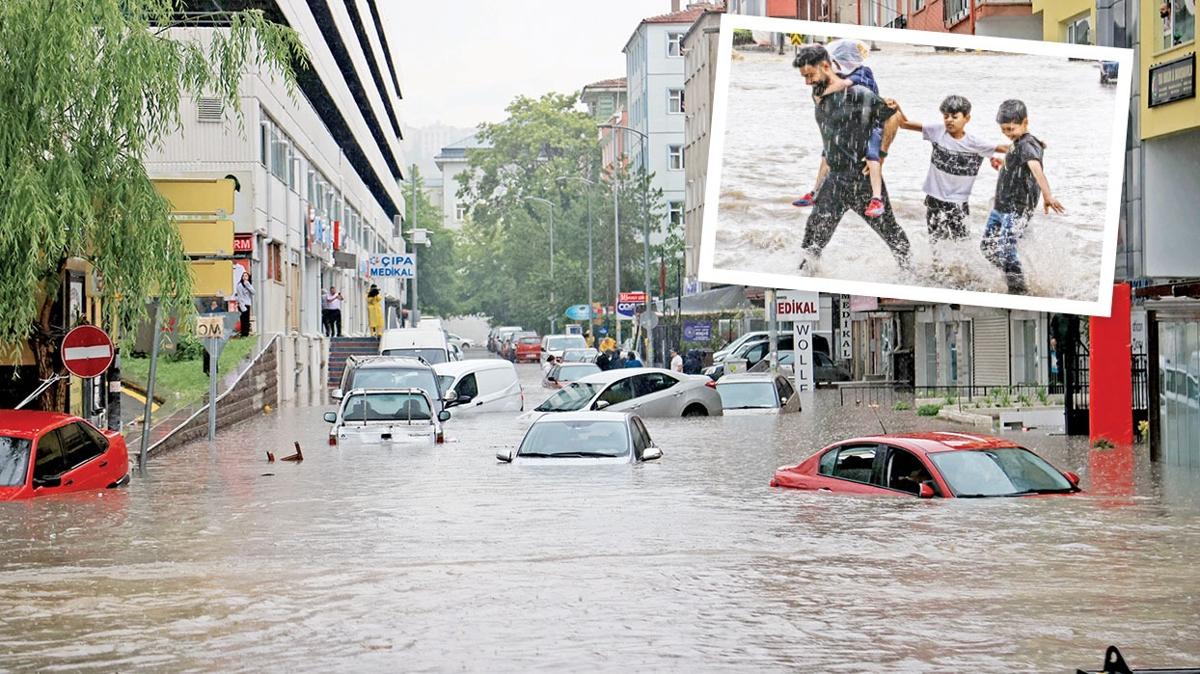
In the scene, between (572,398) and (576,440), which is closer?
(576,440)

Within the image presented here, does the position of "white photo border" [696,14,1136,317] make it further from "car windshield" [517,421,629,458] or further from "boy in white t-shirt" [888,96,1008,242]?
"car windshield" [517,421,629,458]

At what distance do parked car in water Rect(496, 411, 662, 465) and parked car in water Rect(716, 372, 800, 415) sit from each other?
19.7 m

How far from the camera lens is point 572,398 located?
143ft

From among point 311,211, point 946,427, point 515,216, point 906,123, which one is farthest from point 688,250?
point 906,123

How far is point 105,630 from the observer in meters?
12.8

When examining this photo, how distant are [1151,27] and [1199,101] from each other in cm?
311

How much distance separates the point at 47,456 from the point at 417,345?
31423 millimetres

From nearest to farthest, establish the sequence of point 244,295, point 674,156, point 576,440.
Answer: point 576,440 → point 244,295 → point 674,156

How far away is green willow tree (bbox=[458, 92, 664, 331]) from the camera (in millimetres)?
105812

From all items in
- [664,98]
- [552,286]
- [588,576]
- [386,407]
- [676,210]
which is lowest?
[588,576]

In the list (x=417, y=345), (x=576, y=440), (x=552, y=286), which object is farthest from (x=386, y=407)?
(x=552, y=286)

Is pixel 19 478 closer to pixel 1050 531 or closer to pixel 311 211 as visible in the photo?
pixel 1050 531

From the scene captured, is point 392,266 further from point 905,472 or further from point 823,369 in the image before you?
point 905,472

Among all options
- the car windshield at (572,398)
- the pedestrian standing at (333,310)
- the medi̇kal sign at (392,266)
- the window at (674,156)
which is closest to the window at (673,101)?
the window at (674,156)
